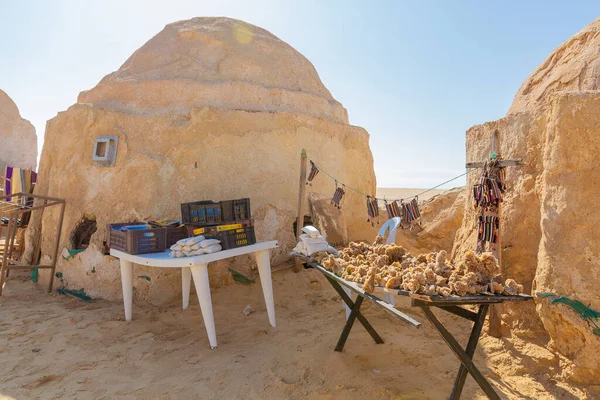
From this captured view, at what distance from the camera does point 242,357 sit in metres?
4.33

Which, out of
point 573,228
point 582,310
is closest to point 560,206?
point 573,228

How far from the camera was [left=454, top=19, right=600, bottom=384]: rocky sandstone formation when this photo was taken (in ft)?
10.9

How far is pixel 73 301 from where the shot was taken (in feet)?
20.5

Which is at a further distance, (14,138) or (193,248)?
(14,138)

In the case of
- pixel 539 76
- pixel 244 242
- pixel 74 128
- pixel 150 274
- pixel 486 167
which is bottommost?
pixel 150 274

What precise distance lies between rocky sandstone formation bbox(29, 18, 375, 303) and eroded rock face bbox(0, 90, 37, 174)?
17.8 meters

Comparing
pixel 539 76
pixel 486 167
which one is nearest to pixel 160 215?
pixel 486 167

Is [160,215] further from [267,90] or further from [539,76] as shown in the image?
[539,76]

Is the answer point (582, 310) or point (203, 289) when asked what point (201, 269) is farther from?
point (582, 310)

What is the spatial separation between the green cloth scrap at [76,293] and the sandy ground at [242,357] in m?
0.38

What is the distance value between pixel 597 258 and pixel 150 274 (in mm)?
5433

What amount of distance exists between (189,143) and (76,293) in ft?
9.87

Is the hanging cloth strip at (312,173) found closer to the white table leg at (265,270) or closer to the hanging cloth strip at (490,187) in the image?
the white table leg at (265,270)

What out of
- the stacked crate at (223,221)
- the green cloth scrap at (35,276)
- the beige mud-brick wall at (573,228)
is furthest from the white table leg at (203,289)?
the green cloth scrap at (35,276)
